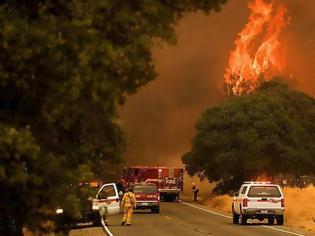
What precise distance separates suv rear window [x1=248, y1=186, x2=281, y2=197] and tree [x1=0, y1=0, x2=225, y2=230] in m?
24.4

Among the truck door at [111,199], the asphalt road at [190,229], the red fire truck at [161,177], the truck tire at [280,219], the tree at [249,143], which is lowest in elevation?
the asphalt road at [190,229]

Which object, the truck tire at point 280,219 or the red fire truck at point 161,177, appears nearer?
the truck tire at point 280,219

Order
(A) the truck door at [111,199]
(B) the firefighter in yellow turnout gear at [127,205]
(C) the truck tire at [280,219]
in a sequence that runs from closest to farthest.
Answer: (A) the truck door at [111,199] → (B) the firefighter in yellow turnout gear at [127,205] → (C) the truck tire at [280,219]

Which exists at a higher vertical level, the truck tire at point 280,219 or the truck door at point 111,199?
the truck door at point 111,199

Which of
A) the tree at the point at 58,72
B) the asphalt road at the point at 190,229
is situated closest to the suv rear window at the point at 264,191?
the asphalt road at the point at 190,229

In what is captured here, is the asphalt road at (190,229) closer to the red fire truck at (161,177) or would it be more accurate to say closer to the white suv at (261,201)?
the white suv at (261,201)

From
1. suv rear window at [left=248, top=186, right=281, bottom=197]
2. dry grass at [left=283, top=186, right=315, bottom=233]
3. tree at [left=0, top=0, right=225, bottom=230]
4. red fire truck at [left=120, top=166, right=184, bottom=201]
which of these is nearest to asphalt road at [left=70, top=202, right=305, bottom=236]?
suv rear window at [left=248, top=186, right=281, bottom=197]

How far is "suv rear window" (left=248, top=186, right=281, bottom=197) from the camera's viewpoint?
34.5 m

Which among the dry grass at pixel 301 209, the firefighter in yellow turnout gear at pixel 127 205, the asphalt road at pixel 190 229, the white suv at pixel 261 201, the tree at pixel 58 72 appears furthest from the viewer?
the dry grass at pixel 301 209

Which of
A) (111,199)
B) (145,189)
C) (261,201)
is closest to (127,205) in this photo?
(111,199)

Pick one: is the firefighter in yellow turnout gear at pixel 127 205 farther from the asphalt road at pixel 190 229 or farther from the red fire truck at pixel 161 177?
the red fire truck at pixel 161 177

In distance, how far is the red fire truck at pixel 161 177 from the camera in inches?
2638

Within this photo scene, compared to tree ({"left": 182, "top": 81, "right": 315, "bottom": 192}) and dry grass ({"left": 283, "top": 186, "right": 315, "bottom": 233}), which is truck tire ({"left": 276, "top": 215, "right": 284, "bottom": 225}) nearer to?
dry grass ({"left": 283, "top": 186, "right": 315, "bottom": 233})

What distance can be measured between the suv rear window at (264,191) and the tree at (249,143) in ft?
102
